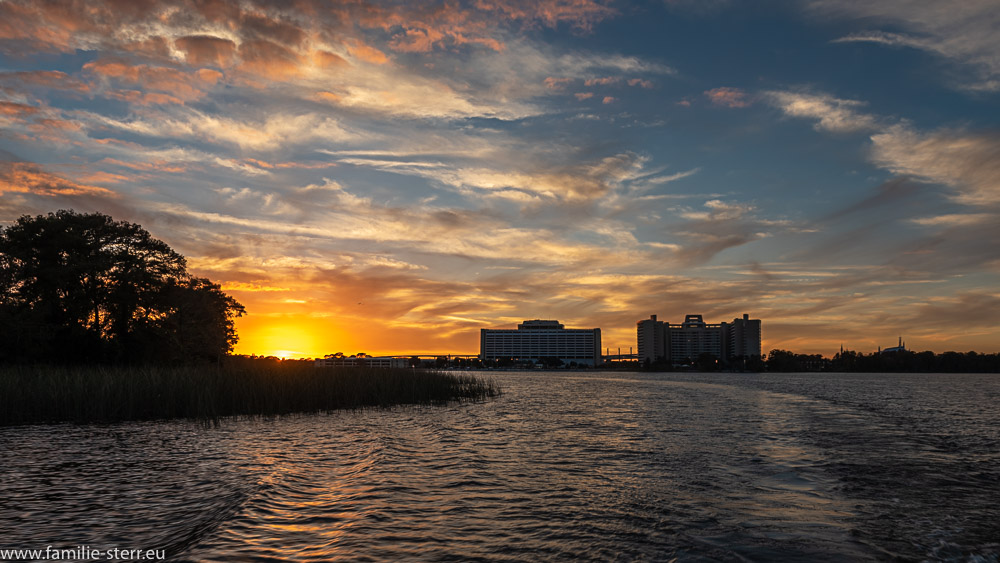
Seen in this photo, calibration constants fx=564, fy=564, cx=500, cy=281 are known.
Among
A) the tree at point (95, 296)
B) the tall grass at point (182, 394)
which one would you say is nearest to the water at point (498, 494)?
the tall grass at point (182, 394)

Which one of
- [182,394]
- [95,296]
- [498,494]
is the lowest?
[498,494]

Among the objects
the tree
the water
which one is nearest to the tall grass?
the water

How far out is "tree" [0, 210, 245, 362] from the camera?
51.7 metres

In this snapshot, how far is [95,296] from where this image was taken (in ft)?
190

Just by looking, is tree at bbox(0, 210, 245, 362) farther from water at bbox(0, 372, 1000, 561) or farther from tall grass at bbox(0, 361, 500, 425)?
water at bbox(0, 372, 1000, 561)

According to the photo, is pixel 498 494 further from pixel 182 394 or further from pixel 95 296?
pixel 95 296

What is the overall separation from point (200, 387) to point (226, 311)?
56184 mm

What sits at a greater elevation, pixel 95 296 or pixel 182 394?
pixel 95 296

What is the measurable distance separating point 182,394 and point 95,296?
36.6 m

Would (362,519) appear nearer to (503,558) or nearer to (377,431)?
(503,558)

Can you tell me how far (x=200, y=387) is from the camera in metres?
31.9

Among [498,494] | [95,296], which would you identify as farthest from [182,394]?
[95,296]

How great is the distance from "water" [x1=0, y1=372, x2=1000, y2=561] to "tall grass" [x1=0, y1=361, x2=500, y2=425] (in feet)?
8.32

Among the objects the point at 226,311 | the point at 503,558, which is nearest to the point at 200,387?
the point at 503,558
